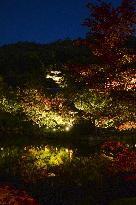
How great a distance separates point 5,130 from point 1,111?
5.52 feet

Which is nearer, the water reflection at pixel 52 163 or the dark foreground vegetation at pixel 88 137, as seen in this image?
the dark foreground vegetation at pixel 88 137

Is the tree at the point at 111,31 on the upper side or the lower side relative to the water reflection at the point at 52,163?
upper

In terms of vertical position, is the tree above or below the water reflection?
above

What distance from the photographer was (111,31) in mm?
13305

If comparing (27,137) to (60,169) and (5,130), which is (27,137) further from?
(60,169)

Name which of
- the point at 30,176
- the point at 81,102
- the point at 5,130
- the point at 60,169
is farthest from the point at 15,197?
the point at 5,130

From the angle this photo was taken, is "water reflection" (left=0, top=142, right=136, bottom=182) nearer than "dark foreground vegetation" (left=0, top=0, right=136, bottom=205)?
No

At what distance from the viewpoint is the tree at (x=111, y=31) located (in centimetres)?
1303

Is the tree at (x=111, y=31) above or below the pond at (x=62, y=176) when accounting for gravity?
above

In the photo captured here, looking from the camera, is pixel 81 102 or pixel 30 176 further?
pixel 81 102

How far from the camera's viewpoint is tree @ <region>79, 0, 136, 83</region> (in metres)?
13.0

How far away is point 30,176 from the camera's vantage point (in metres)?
13.2

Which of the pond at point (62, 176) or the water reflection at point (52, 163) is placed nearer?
the pond at point (62, 176)

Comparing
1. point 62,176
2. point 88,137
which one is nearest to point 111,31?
point 62,176
